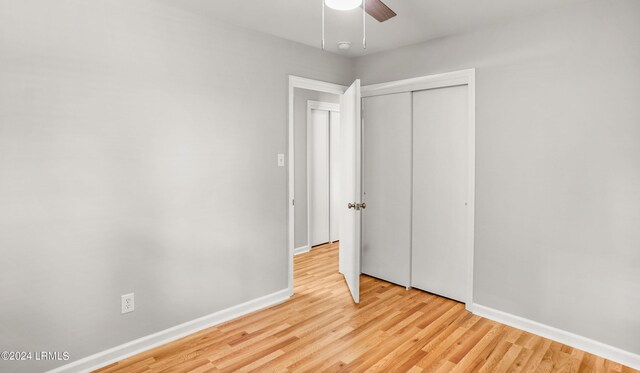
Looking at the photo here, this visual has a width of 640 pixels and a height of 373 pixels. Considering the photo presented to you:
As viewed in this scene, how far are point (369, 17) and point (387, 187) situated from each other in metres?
1.69

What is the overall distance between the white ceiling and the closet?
1.86 ft

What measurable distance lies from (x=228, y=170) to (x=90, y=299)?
1.29 metres

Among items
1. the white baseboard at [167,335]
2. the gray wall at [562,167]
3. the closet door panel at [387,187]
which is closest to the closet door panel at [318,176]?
the closet door panel at [387,187]

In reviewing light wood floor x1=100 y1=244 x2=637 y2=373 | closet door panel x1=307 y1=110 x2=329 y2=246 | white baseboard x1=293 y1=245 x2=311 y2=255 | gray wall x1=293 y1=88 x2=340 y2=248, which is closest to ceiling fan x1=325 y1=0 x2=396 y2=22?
light wood floor x1=100 y1=244 x2=637 y2=373

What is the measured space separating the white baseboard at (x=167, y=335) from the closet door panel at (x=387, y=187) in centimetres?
112

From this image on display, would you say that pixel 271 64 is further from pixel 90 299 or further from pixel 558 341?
pixel 558 341

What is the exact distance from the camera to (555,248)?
2.62 m

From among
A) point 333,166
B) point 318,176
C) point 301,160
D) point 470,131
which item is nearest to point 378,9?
point 470,131

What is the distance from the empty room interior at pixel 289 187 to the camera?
6.82 ft

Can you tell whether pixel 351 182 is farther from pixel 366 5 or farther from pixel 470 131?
pixel 366 5

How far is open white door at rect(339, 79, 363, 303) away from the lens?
321 centimetres

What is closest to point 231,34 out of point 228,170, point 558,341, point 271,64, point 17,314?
point 271,64

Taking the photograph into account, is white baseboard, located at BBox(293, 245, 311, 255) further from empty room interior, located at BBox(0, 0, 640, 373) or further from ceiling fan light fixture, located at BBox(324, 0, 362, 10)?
ceiling fan light fixture, located at BBox(324, 0, 362, 10)

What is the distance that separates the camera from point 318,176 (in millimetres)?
5219
